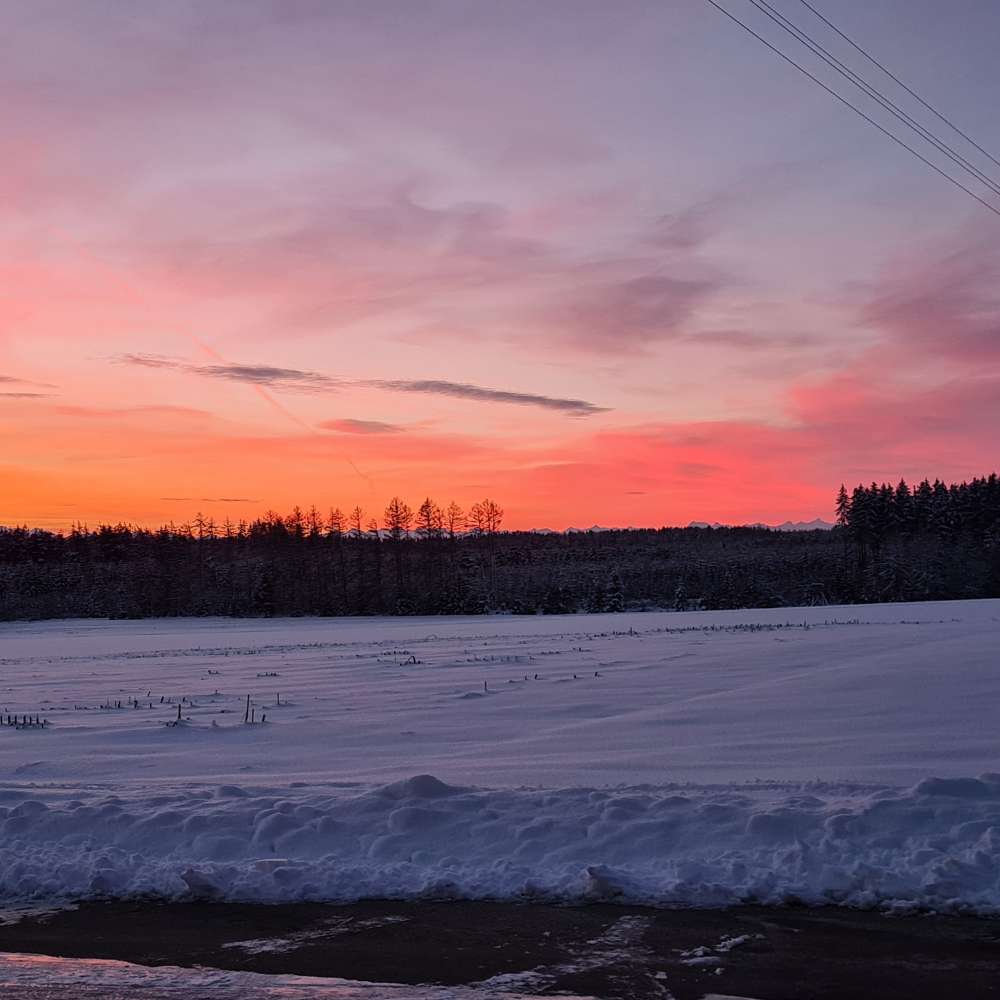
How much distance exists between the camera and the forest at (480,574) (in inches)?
3861

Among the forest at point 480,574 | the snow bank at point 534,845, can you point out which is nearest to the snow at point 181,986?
the snow bank at point 534,845

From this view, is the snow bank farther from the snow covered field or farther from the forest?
the forest

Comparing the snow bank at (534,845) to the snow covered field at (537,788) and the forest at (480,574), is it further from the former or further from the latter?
the forest at (480,574)

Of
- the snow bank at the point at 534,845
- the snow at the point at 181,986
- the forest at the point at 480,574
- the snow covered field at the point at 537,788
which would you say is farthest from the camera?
the forest at the point at 480,574

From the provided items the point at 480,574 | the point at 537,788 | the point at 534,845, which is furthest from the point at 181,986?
the point at 480,574

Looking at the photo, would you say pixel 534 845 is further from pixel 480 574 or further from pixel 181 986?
pixel 480 574

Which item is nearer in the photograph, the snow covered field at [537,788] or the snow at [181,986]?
the snow at [181,986]

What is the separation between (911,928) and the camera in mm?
6363

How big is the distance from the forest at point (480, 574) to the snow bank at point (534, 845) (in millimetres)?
87298

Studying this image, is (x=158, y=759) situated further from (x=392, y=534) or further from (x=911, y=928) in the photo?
(x=392, y=534)

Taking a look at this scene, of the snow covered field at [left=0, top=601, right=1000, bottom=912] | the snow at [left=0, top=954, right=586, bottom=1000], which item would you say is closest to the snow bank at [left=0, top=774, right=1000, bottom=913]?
the snow covered field at [left=0, top=601, right=1000, bottom=912]

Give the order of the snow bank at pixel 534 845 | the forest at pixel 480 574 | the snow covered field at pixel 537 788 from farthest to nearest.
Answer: the forest at pixel 480 574 → the snow covered field at pixel 537 788 → the snow bank at pixel 534 845

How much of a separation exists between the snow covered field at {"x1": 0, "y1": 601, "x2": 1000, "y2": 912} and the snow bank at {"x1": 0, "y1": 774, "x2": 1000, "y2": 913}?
2 cm

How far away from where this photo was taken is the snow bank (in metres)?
7.13
